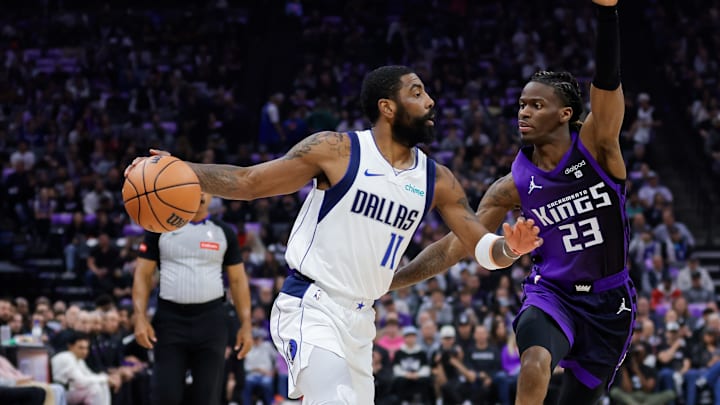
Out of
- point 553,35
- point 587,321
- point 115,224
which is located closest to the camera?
point 587,321

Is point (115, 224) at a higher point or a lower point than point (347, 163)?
lower

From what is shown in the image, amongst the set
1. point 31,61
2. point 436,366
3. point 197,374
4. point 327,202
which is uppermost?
point 31,61

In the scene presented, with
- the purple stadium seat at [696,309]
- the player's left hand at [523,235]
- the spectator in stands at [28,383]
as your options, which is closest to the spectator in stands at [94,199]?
the spectator in stands at [28,383]

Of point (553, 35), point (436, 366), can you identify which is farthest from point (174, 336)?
point (553, 35)

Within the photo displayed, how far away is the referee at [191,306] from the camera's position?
27.8 feet

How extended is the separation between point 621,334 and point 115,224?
13314 millimetres

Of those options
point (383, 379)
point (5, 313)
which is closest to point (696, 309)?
point (383, 379)

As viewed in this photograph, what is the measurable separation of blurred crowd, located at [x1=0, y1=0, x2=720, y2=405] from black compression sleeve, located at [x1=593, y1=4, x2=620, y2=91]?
8.85m

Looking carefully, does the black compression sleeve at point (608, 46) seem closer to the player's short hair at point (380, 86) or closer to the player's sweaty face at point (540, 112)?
the player's sweaty face at point (540, 112)

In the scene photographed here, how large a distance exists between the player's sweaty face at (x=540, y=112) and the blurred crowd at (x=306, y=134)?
8.24 meters

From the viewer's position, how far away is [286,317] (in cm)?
549

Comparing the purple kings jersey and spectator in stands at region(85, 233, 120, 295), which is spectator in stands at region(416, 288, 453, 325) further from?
the purple kings jersey

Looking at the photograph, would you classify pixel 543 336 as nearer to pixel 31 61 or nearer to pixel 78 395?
pixel 78 395

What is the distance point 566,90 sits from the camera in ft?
20.5
